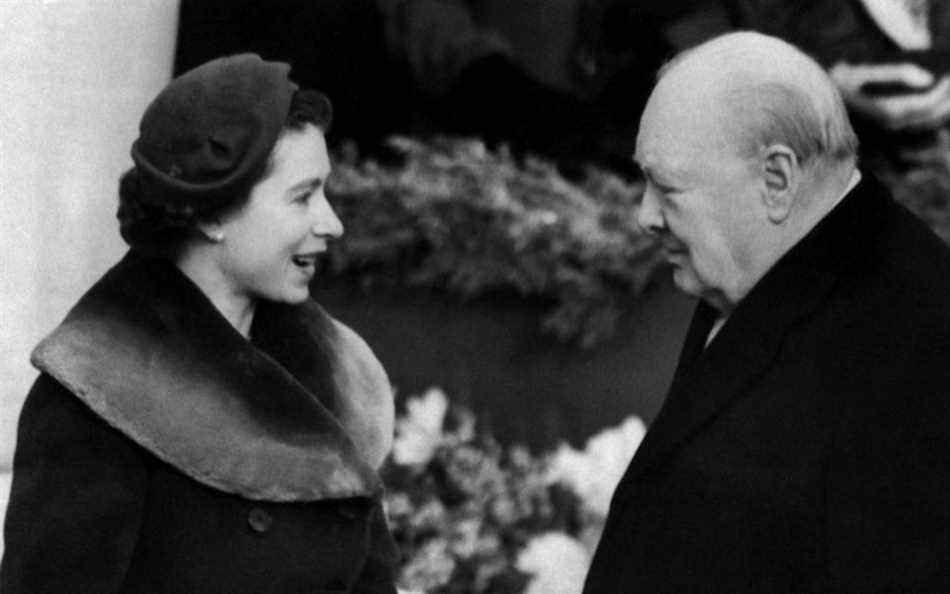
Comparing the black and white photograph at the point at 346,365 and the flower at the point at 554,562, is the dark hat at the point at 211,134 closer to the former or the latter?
the black and white photograph at the point at 346,365

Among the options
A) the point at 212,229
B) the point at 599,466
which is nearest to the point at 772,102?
the point at 212,229

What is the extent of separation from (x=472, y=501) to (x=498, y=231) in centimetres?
64

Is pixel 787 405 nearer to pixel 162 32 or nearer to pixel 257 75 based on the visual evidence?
pixel 257 75

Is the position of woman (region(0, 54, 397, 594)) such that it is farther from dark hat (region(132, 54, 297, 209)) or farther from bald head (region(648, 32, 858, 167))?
bald head (region(648, 32, 858, 167))

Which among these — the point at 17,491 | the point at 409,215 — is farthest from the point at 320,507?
the point at 409,215

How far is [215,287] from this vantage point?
3.47 meters

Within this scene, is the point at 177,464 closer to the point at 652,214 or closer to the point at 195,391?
the point at 195,391

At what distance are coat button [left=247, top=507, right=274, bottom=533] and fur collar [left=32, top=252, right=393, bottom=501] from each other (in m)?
0.03

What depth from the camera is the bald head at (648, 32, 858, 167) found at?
9.87ft

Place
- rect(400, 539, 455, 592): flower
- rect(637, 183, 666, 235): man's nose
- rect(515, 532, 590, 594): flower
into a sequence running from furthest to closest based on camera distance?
rect(400, 539, 455, 592): flower, rect(515, 532, 590, 594): flower, rect(637, 183, 666, 235): man's nose

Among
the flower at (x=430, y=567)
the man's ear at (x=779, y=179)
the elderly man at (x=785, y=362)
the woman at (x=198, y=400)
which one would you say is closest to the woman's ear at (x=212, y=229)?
the woman at (x=198, y=400)

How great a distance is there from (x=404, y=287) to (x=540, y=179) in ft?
1.41

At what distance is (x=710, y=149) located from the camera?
3.05 meters

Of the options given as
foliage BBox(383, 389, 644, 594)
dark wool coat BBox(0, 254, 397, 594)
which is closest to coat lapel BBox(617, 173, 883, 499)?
dark wool coat BBox(0, 254, 397, 594)
